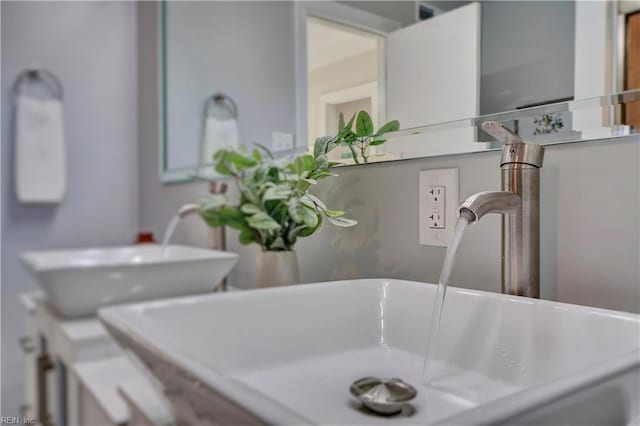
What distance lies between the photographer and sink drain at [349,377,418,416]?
458mm

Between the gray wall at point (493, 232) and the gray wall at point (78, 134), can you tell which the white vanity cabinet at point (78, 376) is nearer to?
the gray wall at point (78, 134)

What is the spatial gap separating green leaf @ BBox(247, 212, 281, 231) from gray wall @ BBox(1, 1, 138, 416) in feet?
1.94

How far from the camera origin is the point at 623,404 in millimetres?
315

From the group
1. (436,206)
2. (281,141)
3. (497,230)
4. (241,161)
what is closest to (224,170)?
(241,161)

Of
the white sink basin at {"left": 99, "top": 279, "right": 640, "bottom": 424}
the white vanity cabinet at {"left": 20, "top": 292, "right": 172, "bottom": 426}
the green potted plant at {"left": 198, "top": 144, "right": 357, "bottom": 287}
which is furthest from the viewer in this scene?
the green potted plant at {"left": 198, "top": 144, "right": 357, "bottom": 287}

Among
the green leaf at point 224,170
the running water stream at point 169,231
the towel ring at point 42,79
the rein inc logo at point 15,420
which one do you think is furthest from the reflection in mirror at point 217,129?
the rein inc logo at point 15,420

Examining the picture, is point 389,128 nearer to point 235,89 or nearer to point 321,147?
point 321,147

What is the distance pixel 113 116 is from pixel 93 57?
163mm

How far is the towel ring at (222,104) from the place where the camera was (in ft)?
4.54

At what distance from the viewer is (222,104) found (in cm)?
142

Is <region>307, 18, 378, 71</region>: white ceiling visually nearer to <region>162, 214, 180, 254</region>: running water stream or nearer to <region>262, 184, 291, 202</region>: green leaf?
<region>262, 184, 291, 202</region>: green leaf

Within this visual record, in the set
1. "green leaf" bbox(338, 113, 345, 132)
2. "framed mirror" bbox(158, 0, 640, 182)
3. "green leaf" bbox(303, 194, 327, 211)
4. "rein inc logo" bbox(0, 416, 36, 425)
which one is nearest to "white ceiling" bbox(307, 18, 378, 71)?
"framed mirror" bbox(158, 0, 640, 182)

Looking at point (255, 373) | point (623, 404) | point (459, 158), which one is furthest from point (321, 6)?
point (623, 404)

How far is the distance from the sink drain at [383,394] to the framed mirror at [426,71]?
37 cm
